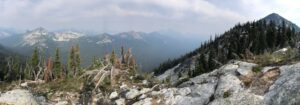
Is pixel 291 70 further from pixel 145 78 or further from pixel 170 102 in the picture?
pixel 145 78

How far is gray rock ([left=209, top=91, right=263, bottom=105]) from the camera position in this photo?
23.4 metres

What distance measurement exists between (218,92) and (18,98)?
601 inches

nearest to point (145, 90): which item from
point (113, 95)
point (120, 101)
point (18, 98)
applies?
point (120, 101)

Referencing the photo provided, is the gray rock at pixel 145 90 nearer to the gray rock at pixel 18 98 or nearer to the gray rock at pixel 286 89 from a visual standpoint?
the gray rock at pixel 18 98

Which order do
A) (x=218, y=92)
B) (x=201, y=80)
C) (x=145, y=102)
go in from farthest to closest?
(x=201, y=80)
(x=145, y=102)
(x=218, y=92)

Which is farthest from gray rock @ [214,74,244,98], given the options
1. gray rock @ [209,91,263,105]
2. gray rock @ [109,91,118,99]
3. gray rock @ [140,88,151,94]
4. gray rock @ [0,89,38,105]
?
gray rock @ [0,89,38,105]

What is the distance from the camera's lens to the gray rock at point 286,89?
2133 centimetres

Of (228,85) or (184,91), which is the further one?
(184,91)

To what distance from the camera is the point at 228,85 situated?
1041 inches

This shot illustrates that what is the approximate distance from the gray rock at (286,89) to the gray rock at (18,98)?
1772 centimetres

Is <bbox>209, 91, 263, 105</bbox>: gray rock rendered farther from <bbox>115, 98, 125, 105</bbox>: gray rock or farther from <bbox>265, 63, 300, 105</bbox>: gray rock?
<bbox>115, 98, 125, 105</bbox>: gray rock

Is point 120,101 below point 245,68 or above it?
below

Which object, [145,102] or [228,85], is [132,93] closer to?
A: [145,102]

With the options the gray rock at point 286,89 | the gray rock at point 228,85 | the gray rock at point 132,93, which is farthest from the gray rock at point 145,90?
the gray rock at point 286,89
